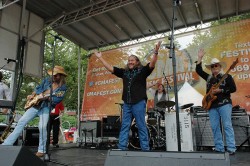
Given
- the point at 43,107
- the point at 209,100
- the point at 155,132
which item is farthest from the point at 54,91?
the point at 155,132

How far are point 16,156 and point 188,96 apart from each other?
5.68m

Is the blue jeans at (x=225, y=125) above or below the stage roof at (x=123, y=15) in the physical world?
below

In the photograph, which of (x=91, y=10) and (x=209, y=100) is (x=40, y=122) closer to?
(x=209, y=100)

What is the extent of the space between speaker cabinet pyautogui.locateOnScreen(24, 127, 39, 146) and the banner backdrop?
2.16 meters

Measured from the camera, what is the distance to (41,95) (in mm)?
3607

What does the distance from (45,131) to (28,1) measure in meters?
5.52

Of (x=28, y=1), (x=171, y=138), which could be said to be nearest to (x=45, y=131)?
(x=171, y=138)

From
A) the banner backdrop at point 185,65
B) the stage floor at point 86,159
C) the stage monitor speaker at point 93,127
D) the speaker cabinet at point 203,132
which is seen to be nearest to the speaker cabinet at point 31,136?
the stage monitor speaker at point 93,127

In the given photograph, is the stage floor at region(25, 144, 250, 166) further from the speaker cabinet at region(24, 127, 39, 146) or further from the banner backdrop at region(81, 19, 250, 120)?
the speaker cabinet at region(24, 127, 39, 146)

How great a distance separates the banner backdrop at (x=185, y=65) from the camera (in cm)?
644

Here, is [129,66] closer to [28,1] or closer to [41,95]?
[41,95]

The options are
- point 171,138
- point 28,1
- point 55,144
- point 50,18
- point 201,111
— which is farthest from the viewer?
point 50,18

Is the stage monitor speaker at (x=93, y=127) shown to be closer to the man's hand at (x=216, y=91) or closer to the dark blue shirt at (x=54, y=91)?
the dark blue shirt at (x=54, y=91)

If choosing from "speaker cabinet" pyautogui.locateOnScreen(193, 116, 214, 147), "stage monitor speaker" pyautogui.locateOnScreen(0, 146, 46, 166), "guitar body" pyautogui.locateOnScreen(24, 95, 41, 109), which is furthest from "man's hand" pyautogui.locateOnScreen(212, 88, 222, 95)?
"stage monitor speaker" pyautogui.locateOnScreen(0, 146, 46, 166)
